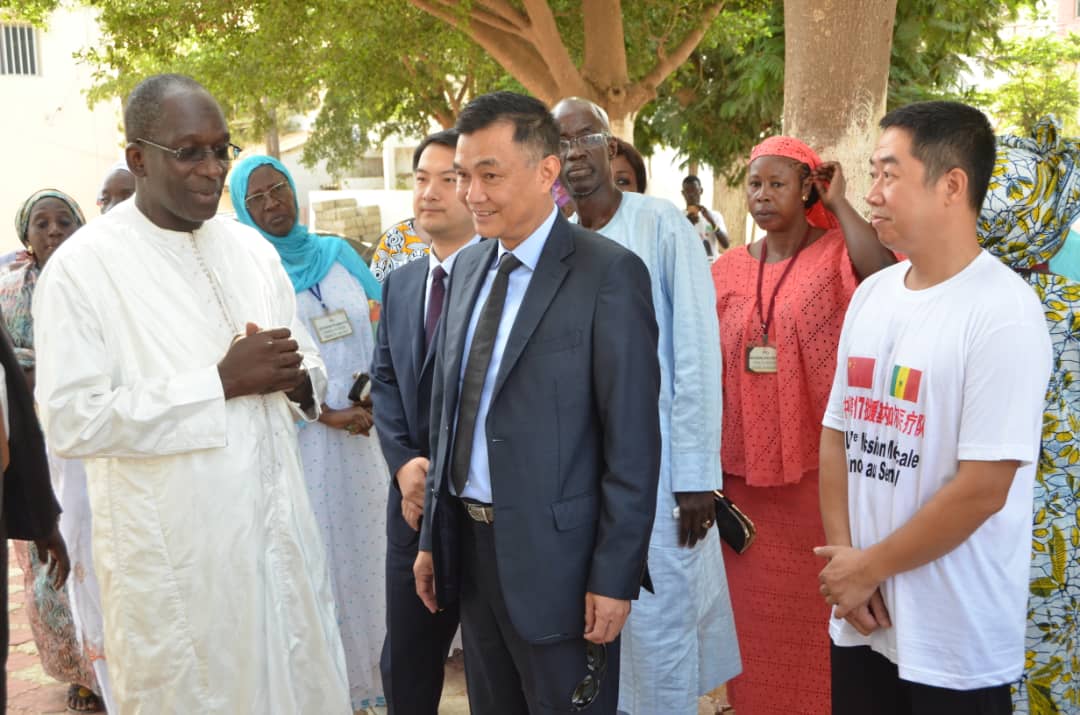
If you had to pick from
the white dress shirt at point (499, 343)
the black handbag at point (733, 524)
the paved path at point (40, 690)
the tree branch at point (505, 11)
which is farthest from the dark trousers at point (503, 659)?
the tree branch at point (505, 11)

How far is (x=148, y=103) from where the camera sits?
10.0 ft

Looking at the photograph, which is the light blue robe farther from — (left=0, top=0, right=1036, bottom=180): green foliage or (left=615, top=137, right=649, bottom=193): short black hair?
(left=0, top=0, right=1036, bottom=180): green foliage

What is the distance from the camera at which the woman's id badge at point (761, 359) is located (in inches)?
157

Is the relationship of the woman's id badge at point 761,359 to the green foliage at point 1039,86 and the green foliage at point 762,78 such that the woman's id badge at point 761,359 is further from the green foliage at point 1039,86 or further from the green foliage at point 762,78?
the green foliage at point 1039,86

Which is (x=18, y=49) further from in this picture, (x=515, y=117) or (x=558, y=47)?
(x=515, y=117)

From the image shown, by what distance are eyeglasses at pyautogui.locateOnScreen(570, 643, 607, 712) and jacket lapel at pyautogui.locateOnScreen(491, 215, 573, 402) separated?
2.25ft

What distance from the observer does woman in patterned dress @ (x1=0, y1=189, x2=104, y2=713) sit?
4746mm

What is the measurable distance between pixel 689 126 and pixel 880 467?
45.7 feet

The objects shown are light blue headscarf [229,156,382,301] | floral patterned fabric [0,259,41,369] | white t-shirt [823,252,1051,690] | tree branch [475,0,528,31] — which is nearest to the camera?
white t-shirt [823,252,1051,690]

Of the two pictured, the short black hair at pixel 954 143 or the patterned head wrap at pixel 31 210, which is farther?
the patterned head wrap at pixel 31 210

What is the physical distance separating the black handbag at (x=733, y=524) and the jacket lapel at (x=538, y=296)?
5.02 ft

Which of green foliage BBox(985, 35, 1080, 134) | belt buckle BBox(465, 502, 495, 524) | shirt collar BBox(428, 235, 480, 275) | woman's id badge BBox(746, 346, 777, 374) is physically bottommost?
belt buckle BBox(465, 502, 495, 524)

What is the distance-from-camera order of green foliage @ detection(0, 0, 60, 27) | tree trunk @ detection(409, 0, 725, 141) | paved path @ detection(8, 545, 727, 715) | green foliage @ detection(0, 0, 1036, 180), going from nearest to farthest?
1. paved path @ detection(8, 545, 727, 715)
2. green foliage @ detection(0, 0, 60, 27)
3. tree trunk @ detection(409, 0, 725, 141)
4. green foliage @ detection(0, 0, 1036, 180)

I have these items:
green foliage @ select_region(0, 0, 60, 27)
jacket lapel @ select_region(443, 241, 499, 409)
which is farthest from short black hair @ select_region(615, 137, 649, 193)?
green foliage @ select_region(0, 0, 60, 27)
